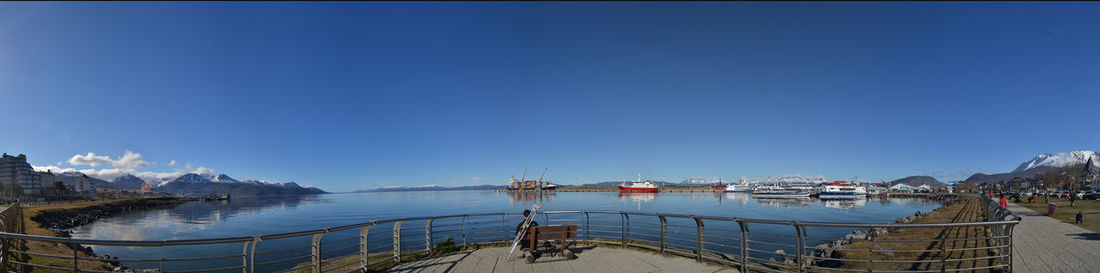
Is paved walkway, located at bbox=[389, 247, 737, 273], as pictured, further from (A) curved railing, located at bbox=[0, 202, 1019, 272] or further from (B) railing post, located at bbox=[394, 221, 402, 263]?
(A) curved railing, located at bbox=[0, 202, 1019, 272]

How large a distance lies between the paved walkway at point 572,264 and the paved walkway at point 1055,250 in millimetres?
8037

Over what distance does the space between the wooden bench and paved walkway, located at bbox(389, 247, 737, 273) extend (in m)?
0.16

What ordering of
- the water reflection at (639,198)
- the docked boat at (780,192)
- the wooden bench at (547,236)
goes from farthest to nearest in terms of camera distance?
the docked boat at (780,192), the water reflection at (639,198), the wooden bench at (547,236)

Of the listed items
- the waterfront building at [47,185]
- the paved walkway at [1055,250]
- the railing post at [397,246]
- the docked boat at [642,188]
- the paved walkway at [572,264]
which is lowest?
the docked boat at [642,188]

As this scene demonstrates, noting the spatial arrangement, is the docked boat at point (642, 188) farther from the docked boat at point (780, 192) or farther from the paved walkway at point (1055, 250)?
the paved walkway at point (1055, 250)

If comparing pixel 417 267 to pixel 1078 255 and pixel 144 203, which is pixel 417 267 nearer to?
pixel 1078 255

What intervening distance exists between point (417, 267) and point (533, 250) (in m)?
2.62

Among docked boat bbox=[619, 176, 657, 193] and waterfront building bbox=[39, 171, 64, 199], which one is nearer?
waterfront building bbox=[39, 171, 64, 199]

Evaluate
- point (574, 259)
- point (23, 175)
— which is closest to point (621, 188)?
point (574, 259)

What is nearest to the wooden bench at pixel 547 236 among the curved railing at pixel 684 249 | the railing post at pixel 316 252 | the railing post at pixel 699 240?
the curved railing at pixel 684 249

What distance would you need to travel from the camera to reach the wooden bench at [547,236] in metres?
9.81

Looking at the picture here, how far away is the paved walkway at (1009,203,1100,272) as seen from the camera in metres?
10.3

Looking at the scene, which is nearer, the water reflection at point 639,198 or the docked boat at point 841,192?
the water reflection at point 639,198

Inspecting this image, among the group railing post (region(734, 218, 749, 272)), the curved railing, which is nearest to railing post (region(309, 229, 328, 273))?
the curved railing
